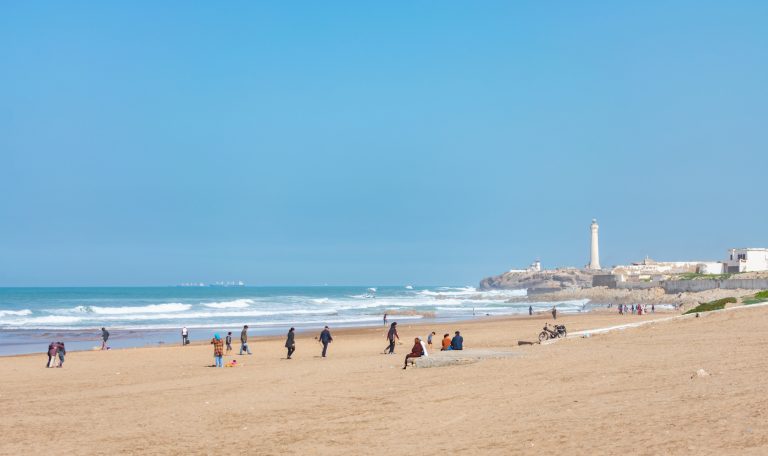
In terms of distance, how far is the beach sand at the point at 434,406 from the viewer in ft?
33.5

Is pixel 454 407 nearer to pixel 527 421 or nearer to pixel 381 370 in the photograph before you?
pixel 527 421

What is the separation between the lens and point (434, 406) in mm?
13383

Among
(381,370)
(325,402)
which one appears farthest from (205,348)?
(325,402)

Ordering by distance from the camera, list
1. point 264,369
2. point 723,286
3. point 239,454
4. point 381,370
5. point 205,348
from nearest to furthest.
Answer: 1. point 239,454
2. point 381,370
3. point 264,369
4. point 205,348
5. point 723,286

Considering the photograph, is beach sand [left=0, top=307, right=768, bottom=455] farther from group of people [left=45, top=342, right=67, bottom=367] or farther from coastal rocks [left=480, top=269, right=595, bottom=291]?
coastal rocks [left=480, top=269, right=595, bottom=291]

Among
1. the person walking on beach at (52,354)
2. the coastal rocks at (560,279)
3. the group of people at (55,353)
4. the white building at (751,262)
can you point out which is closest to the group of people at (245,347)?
the group of people at (55,353)

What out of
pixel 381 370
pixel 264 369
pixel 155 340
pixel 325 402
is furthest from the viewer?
pixel 155 340

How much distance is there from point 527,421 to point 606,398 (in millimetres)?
1930

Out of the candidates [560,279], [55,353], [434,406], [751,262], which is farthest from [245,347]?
[560,279]

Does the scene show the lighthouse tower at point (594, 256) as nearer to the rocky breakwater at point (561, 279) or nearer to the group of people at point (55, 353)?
the rocky breakwater at point (561, 279)

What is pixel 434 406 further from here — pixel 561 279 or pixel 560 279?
pixel 560 279

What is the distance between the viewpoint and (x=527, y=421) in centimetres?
1135

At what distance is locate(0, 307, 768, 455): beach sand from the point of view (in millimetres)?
10211

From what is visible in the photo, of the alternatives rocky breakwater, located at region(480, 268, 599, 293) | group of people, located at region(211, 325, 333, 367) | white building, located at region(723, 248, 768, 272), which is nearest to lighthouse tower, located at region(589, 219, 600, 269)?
rocky breakwater, located at region(480, 268, 599, 293)
